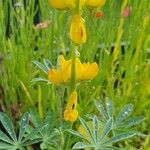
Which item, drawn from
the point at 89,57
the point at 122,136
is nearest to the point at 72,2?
the point at 122,136

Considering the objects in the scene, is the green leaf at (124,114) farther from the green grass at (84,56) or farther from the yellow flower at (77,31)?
the yellow flower at (77,31)

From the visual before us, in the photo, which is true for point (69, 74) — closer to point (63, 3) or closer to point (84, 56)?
point (63, 3)

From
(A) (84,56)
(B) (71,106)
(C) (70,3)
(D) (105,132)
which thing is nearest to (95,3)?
(C) (70,3)

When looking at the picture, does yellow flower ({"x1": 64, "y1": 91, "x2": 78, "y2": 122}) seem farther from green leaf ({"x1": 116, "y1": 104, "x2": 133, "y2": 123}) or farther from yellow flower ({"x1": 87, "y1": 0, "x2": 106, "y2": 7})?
green leaf ({"x1": 116, "y1": 104, "x2": 133, "y2": 123})

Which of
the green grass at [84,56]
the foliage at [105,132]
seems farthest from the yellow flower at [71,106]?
the green grass at [84,56]

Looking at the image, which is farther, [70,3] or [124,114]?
[124,114]

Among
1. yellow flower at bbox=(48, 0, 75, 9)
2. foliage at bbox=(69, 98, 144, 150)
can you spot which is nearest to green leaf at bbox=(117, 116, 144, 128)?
foliage at bbox=(69, 98, 144, 150)
